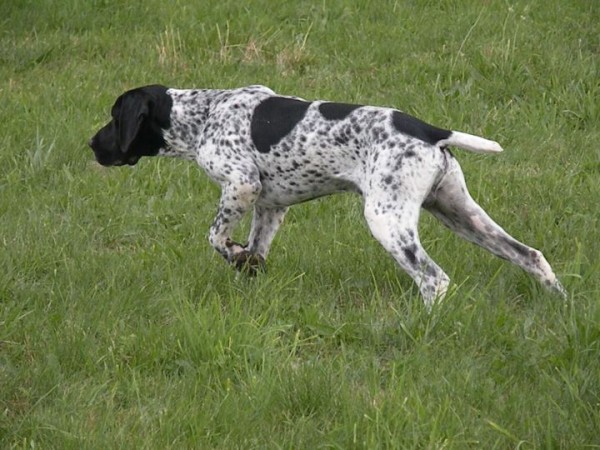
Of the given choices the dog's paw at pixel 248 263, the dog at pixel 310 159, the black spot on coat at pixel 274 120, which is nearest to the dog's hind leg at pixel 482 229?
the dog at pixel 310 159

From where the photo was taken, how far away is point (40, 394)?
5.41m

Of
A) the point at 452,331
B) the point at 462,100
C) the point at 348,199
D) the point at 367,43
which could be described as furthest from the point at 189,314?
the point at 367,43

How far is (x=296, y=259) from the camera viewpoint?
6922 mm

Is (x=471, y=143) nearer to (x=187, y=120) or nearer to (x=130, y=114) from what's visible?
(x=187, y=120)

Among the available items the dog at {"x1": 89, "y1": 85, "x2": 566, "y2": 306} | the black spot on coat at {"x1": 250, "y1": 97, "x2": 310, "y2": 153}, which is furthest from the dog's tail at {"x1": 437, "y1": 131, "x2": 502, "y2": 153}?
the black spot on coat at {"x1": 250, "y1": 97, "x2": 310, "y2": 153}

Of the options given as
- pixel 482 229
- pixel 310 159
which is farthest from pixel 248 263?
pixel 482 229

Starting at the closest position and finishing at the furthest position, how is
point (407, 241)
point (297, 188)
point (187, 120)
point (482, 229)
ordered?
point (407, 241) → point (482, 229) → point (297, 188) → point (187, 120)

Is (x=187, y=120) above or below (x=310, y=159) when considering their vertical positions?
below

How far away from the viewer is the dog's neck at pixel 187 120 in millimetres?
6801

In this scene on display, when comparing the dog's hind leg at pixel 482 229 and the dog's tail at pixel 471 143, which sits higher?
the dog's tail at pixel 471 143

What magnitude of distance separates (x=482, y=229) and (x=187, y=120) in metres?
1.61

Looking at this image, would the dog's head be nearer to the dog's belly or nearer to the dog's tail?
the dog's belly

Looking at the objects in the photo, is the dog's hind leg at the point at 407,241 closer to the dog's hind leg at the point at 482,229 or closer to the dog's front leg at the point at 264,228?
the dog's hind leg at the point at 482,229

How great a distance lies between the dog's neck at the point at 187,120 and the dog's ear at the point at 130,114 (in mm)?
141
